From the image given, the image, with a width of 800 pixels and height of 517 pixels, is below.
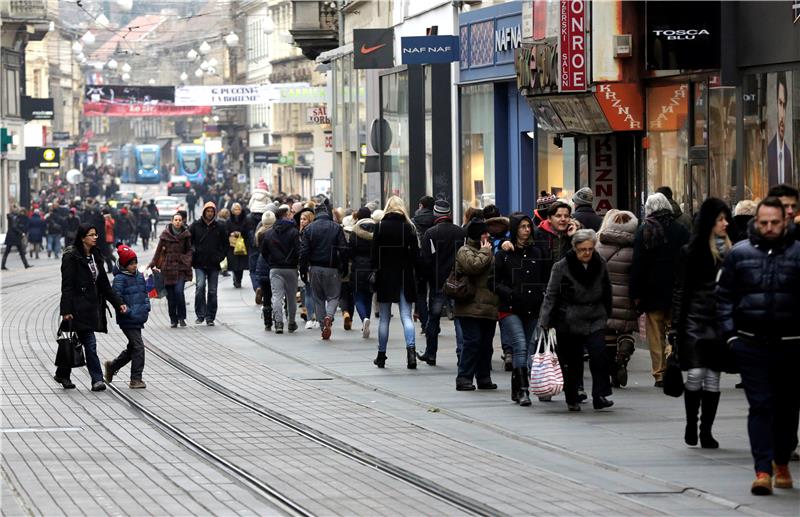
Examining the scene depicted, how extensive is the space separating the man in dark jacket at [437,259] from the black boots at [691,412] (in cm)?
665

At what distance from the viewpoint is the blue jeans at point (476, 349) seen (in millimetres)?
16719

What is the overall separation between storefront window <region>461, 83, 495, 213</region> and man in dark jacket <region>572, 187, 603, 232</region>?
33.7 ft

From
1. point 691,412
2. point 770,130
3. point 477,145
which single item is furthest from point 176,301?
point 691,412

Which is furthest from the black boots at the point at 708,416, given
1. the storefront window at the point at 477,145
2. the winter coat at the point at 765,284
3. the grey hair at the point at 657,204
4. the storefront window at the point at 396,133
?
the storefront window at the point at 396,133

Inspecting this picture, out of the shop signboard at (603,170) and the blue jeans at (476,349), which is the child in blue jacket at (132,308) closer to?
the blue jeans at (476,349)

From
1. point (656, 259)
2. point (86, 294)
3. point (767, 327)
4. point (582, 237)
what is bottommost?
point (86, 294)

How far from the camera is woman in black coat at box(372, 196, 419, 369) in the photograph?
1930 centimetres

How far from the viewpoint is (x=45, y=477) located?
1182 centimetres

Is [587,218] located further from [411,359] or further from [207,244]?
[207,244]

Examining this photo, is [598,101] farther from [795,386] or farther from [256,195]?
[256,195]

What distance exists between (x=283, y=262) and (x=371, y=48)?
28.8 feet

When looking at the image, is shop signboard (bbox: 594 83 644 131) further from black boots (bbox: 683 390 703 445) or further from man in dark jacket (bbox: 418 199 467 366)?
black boots (bbox: 683 390 703 445)

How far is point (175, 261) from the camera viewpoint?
25.6 metres

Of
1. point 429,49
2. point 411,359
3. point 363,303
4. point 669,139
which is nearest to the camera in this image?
point 411,359
